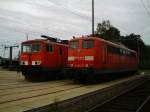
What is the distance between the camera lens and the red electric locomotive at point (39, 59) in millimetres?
22312

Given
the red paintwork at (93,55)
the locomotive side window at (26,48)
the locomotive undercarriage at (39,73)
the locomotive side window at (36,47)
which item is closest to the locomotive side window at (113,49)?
the red paintwork at (93,55)

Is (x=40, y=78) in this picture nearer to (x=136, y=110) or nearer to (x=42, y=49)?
(x=42, y=49)

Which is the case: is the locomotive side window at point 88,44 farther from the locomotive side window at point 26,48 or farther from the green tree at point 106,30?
the green tree at point 106,30

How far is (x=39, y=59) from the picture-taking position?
22359 mm

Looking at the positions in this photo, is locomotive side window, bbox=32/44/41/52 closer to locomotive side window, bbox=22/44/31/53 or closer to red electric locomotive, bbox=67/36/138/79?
locomotive side window, bbox=22/44/31/53

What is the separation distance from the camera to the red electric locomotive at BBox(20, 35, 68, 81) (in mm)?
22312

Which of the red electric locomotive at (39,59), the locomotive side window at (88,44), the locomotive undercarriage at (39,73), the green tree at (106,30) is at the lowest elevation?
the locomotive undercarriage at (39,73)

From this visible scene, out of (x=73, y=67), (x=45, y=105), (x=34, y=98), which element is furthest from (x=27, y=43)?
(x=45, y=105)

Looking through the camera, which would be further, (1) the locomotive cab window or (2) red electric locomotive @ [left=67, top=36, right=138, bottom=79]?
(1) the locomotive cab window

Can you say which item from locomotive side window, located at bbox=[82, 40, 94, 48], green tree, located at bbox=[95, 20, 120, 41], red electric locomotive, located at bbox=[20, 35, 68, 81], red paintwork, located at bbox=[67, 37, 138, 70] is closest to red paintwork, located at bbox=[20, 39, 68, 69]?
red electric locomotive, located at bbox=[20, 35, 68, 81]

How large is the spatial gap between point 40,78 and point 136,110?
13.7 meters

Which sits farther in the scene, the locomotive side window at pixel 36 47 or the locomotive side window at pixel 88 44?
the locomotive side window at pixel 36 47

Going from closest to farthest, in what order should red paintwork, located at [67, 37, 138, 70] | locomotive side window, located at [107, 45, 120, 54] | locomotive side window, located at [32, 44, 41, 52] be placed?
red paintwork, located at [67, 37, 138, 70] < locomotive side window, located at [32, 44, 41, 52] < locomotive side window, located at [107, 45, 120, 54]

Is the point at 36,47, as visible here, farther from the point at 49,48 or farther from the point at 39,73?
the point at 39,73
